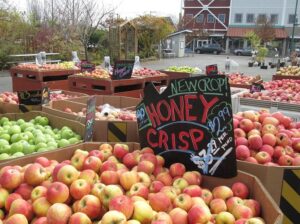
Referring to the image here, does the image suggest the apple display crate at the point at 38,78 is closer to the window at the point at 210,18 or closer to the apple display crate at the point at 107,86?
the apple display crate at the point at 107,86

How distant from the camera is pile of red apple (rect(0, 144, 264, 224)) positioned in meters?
1.53

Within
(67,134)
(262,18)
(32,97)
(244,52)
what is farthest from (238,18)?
(67,134)

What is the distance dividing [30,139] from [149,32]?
25.3 metres

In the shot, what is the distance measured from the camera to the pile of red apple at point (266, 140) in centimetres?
215

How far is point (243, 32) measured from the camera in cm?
4397

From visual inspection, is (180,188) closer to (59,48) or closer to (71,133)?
(71,133)

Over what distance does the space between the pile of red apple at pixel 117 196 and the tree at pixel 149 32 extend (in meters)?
25.4

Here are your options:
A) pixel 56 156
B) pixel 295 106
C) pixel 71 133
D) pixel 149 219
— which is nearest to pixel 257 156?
pixel 149 219

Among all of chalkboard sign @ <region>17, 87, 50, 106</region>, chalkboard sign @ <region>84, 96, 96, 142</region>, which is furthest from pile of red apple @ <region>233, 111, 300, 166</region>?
chalkboard sign @ <region>17, 87, 50, 106</region>

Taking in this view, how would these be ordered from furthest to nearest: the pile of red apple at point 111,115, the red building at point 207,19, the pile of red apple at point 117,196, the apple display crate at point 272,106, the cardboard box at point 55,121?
the red building at point 207,19
the apple display crate at point 272,106
the pile of red apple at point 111,115
the cardboard box at point 55,121
the pile of red apple at point 117,196

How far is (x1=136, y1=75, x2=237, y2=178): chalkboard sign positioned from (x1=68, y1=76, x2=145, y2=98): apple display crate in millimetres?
4292

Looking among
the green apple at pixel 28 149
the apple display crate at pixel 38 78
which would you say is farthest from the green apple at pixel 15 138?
the apple display crate at pixel 38 78

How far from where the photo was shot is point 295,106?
445 cm

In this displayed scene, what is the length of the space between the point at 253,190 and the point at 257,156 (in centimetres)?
34
